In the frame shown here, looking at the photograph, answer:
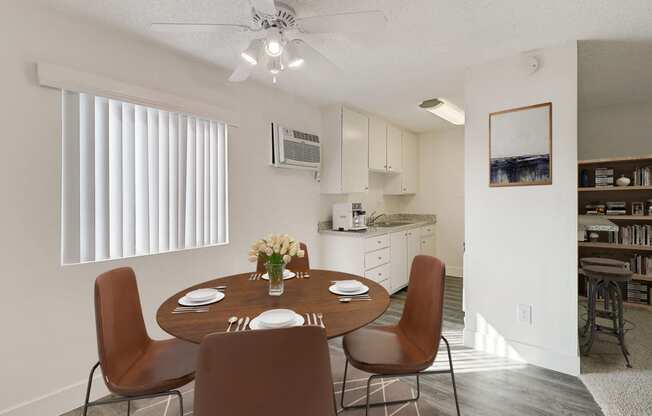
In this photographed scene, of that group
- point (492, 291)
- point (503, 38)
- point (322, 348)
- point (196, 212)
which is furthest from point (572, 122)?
point (196, 212)

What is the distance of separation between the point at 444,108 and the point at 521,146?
4.66ft

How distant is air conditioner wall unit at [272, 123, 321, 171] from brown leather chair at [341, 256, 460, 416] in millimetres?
1809

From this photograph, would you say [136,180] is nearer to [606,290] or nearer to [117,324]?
[117,324]

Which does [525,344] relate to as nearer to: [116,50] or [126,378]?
[126,378]

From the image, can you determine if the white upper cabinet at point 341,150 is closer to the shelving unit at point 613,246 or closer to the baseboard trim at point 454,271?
the baseboard trim at point 454,271

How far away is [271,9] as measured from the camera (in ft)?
4.35

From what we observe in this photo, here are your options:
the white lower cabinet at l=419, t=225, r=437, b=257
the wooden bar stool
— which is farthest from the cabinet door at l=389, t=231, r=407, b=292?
the wooden bar stool

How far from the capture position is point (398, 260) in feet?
13.3

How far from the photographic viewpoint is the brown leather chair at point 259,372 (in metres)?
0.77

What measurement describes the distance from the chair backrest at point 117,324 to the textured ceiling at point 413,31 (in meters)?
1.53

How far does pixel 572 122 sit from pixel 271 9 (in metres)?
2.17

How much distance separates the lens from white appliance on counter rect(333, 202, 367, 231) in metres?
3.64

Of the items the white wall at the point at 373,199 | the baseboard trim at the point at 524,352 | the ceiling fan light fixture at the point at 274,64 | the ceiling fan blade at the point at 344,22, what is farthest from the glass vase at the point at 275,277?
the white wall at the point at 373,199

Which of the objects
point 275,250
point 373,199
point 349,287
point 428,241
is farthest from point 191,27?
point 428,241
